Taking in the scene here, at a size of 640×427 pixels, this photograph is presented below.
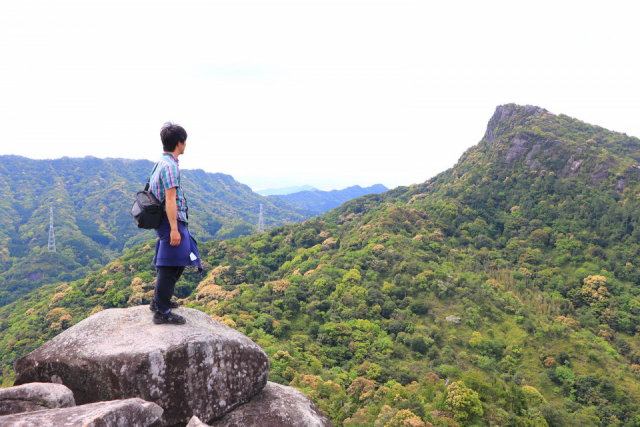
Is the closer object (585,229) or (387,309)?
(387,309)

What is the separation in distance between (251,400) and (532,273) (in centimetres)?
5493

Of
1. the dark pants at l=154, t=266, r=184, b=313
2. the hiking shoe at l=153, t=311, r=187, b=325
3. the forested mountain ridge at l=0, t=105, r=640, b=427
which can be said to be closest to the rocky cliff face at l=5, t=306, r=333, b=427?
the hiking shoe at l=153, t=311, r=187, b=325

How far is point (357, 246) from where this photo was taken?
52.2 metres

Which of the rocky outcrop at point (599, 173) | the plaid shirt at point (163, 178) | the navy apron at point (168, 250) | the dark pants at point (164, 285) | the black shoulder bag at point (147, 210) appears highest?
the rocky outcrop at point (599, 173)

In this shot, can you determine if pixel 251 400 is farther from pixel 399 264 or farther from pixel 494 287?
pixel 494 287

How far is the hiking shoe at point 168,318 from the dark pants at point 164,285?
85 mm

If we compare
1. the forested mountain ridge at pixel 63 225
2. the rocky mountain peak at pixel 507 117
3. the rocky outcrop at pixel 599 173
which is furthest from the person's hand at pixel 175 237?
the forested mountain ridge at pixel 63 225

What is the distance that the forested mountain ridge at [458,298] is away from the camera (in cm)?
2197

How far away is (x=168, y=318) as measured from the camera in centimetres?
577

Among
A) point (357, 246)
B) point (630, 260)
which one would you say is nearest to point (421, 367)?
point (357, 246)

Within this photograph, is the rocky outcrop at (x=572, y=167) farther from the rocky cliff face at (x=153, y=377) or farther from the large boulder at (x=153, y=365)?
the large boulder at (x=153, y=365)

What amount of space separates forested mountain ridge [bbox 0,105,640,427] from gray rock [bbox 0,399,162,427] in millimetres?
12986

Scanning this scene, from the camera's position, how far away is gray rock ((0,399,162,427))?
320 cm

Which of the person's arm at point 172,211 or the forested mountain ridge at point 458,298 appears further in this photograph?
the forested mountain ridge at point 458,298
